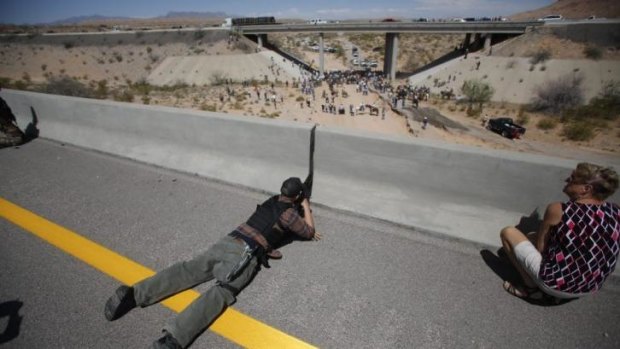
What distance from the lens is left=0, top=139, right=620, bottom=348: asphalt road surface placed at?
2.33 meters

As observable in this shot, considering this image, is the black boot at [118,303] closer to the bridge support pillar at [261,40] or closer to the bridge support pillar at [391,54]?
the bridge support pillar at [391,54]

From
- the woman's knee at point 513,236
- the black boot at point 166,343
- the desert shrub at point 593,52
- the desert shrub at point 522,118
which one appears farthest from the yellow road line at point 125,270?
the desert shrub at point 593,52

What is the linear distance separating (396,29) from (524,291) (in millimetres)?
51526

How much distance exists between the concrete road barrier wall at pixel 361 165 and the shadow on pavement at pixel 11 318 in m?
2.47

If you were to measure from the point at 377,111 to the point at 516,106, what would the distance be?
50.2 ft

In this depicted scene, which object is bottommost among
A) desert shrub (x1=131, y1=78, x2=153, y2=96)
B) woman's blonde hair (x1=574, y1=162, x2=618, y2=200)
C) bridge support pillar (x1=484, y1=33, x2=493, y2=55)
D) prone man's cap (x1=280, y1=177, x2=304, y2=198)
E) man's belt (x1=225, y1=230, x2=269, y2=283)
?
man's belt (x1=225, y1=230, x2=269, y2=283)

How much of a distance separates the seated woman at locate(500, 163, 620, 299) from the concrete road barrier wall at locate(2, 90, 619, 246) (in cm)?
43

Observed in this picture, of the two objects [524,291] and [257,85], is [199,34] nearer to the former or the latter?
[257,85]

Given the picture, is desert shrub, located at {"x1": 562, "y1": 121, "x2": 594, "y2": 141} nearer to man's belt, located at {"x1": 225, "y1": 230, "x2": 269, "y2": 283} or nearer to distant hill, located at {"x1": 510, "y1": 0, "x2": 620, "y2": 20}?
man's belt, located at {"x1": 225, "y1": 230, "x2": 269, "y2": 283}

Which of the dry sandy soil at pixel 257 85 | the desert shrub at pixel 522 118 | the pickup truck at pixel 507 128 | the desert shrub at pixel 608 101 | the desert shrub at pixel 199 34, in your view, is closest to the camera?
the dry sandy soil at pixel 257 85

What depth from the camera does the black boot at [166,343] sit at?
2164mm

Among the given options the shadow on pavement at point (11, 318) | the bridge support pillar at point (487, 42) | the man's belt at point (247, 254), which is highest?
the bridge support pillar at point (487, 42)

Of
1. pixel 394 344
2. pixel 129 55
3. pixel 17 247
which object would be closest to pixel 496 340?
pixel 394 344

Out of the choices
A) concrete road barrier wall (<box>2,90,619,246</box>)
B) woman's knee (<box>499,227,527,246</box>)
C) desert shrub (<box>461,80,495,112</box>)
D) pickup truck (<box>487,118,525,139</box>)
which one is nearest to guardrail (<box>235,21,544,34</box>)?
desert shrub (<box>461,80,495,112</box>)
